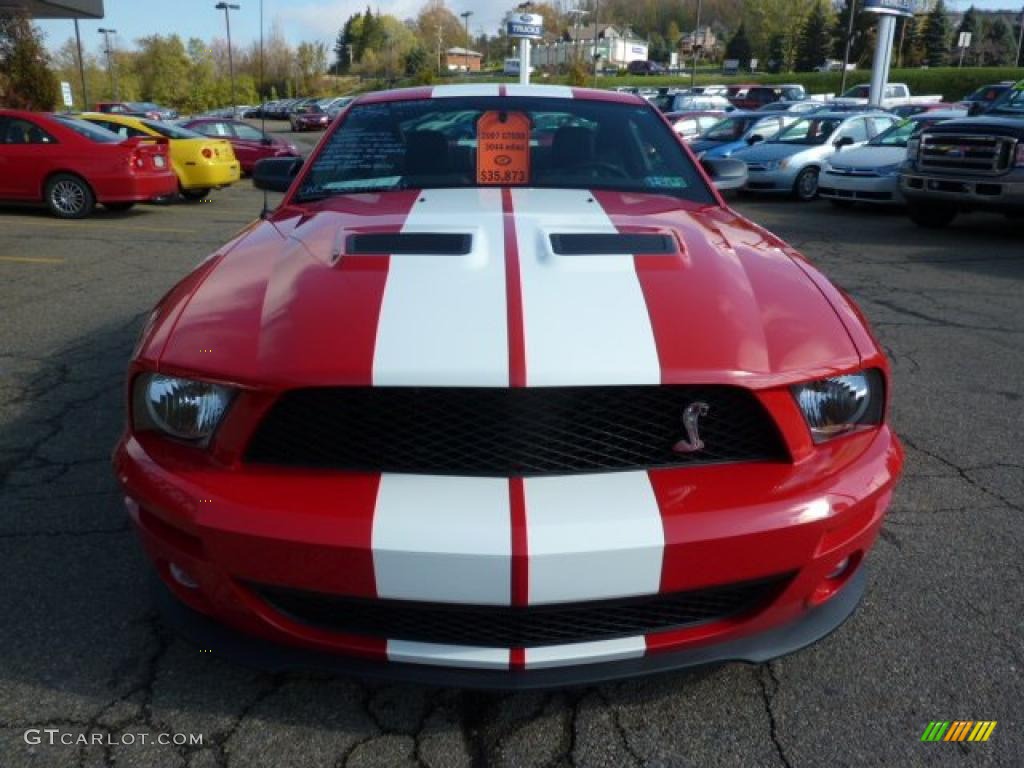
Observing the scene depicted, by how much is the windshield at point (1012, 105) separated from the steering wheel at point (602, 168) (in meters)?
9.32

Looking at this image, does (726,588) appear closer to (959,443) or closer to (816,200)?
(959,443)

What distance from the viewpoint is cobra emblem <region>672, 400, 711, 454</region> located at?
181 centimetres

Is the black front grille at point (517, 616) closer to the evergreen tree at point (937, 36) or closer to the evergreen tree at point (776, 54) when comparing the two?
the evergreen tree at point (937, 36)

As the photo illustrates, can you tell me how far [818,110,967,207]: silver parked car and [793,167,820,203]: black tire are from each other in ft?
2.76

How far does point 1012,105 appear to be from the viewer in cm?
1106

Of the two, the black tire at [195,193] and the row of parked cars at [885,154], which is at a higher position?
the row of parked cars at [885,154]

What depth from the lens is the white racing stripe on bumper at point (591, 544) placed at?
64.1 inches

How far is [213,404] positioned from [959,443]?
3.25m

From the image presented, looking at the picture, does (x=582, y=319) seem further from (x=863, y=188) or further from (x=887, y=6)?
(x=887, y=6)

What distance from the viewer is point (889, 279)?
7.50 meters

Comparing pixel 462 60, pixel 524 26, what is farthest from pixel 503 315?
pixel 462 60

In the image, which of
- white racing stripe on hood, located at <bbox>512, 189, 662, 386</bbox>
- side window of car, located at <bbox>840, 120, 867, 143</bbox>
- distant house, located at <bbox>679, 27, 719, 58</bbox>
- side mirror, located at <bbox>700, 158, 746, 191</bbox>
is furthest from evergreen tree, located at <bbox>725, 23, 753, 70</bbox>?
white racing stripe on hood, located at <bbox>512, 189, 662, 386</bbox>

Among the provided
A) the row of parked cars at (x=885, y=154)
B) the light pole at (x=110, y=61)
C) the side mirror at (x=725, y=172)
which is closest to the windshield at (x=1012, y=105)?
the row of parked cars at (x=885, y=154)

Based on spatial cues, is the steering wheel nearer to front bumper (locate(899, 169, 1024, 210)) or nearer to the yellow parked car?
front bumper (locate(899, 169, 1024, 210))
